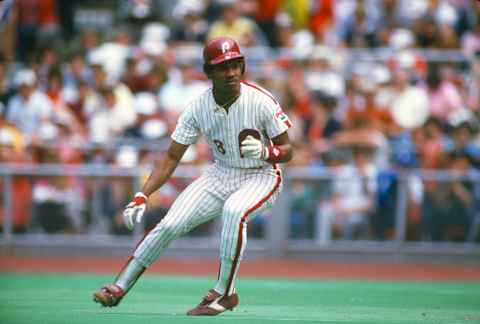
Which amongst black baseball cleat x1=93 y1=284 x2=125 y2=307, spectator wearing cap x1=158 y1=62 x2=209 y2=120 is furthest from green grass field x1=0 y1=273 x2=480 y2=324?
spectator wearing cap x1=158 y1=62 x2=209 y2=120

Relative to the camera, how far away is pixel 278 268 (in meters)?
15.0

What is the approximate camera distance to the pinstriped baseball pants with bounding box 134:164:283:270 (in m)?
8.43

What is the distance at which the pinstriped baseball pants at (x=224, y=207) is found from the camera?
843 cm

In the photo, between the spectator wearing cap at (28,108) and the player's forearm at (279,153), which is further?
the spectator wearing cap at (28,108)

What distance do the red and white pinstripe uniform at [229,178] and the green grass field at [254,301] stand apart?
612 millimetres

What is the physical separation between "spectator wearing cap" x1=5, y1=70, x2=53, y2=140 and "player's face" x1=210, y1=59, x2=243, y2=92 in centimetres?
849

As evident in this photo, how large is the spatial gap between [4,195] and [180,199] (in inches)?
282

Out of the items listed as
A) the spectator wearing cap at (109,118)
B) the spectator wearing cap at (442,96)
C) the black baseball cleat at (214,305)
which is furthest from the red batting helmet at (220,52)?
the spectator wearing cap at (442,96)

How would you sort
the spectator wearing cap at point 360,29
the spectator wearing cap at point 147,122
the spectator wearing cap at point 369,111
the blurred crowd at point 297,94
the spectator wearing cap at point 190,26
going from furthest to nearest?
the spectator wearing cap at point 190,26, the spectator wearing cap at point 360,29, the spectator wearing cap at point 147,122, the spectator wearing cap at point 369,111, the blurred crowd at point 297,94

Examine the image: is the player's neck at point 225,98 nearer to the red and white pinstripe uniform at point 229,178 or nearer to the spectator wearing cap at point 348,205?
the red and white pinstripe uniform at point 229,178

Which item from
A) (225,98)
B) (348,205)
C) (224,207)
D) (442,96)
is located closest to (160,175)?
(224,207)

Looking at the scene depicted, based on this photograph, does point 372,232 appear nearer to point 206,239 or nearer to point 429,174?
point 429,174

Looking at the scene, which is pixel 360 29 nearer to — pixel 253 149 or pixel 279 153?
pixel 279 153

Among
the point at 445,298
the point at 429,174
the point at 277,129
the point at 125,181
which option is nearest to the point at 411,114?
the point at 429,174
